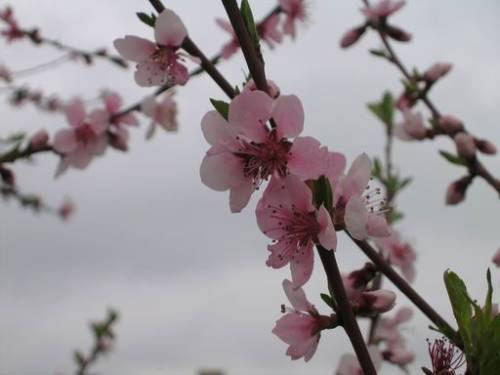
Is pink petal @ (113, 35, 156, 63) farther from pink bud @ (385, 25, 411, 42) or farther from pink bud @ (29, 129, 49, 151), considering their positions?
pink bud @ (385, 25, 411, 42)

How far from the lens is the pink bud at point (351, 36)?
3193 millimetres

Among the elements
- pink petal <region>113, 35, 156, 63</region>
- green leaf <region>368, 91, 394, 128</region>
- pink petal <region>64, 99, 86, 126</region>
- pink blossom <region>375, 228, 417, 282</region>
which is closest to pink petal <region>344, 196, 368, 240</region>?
pink petal <region>113, 35, 156, 63</region>

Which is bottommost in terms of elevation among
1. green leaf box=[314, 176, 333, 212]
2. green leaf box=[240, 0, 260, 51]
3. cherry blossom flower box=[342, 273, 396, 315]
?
cherry blossom flower box=[342, 273, 396, 315]

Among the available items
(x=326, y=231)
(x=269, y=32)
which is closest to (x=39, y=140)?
(x=269, y=32)

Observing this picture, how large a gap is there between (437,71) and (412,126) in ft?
1.37

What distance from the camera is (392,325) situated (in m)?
2.93

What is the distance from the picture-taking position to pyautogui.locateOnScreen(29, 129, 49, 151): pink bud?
246 cm

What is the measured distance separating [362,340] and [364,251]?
10.7 inches

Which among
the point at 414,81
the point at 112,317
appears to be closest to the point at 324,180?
the point at 414,81

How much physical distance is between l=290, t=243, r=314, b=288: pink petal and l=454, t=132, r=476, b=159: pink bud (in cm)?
137

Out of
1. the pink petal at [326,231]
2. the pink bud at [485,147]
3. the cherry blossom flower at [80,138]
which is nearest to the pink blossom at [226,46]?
the cherry blossom flower at [80,138]

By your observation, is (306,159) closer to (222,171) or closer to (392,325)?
(222,171)

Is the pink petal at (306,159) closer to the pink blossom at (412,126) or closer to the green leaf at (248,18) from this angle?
the green leaf at (248,18)

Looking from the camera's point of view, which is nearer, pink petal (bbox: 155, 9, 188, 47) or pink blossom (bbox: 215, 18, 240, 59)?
pink petal (bbox: 155, 9, 188, 47)
